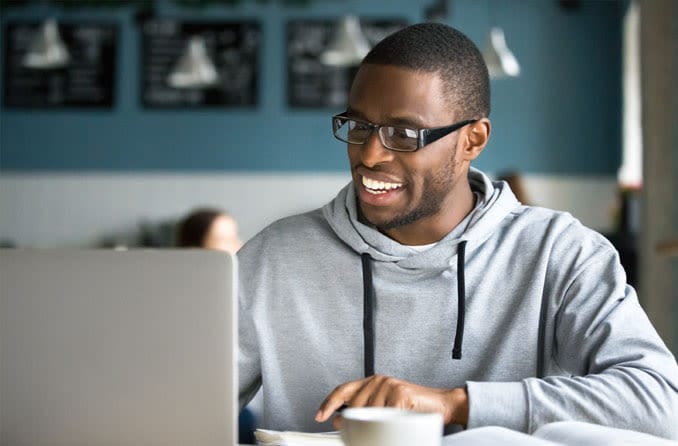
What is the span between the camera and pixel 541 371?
1.69 m

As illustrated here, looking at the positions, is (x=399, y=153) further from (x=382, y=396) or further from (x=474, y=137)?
(x=382, y=396)

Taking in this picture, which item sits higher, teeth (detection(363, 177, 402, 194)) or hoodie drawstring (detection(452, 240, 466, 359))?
teeth (detection(363, 177, 402, 194))

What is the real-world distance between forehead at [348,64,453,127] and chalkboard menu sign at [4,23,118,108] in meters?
5.30

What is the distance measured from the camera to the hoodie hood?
170cm

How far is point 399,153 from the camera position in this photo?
64.7 inches

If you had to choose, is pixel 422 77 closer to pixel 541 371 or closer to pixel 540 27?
pixel 541 371

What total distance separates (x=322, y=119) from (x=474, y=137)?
493cm

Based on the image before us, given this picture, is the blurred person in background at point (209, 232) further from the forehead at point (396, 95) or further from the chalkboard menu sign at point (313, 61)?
the chalkboard menu sign at point (313, 61)

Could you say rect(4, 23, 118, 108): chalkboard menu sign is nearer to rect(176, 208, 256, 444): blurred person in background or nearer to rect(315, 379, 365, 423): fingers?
rect(176, 208, 256, 444): blurred person in background

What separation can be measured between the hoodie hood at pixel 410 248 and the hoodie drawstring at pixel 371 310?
16mm

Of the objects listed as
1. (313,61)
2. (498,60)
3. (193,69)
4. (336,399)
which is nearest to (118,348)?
(336,399)

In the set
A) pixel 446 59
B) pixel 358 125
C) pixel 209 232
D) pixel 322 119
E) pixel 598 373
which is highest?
pixel 446 59

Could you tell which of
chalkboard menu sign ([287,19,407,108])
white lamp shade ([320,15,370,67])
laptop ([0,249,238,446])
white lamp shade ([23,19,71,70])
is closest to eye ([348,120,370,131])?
laptop ([0,249,238,446])

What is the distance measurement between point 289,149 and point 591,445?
5580mm
